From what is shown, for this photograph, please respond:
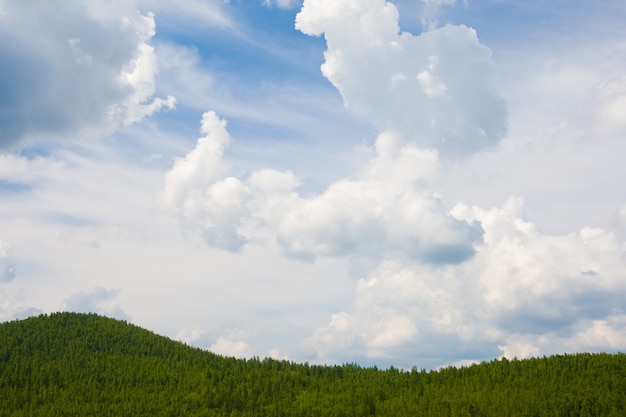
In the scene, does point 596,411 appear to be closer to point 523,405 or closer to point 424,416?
point 523,405

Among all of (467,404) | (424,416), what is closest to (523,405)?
(467,404)

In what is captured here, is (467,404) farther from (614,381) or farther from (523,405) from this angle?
(614,381)

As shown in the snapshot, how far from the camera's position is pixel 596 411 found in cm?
17400

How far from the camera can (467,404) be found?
19438 centimetres

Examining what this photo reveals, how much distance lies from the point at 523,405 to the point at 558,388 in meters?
21.8

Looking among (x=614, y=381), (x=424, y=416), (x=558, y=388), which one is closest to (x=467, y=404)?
(x=424, y=416)

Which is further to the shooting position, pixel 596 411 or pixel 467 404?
pixel 467 404

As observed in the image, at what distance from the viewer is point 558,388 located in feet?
651

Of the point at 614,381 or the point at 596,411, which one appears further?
the point at 614,381

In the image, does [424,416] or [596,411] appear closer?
[596,411]

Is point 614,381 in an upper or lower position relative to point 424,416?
upper

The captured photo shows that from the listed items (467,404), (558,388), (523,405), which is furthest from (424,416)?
(558,388)

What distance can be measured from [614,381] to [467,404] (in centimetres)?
4638

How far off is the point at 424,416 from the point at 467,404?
13970mm
